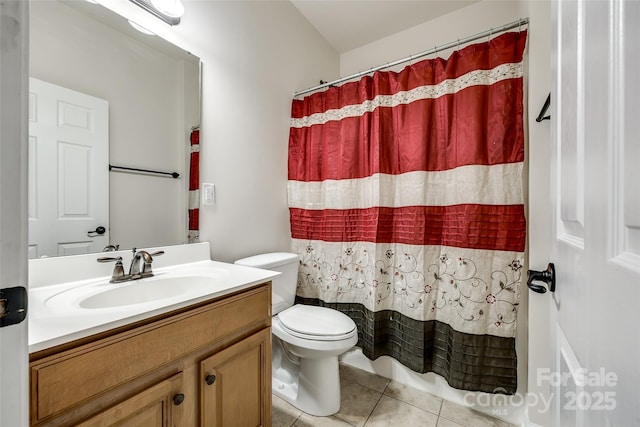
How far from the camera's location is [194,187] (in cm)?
133

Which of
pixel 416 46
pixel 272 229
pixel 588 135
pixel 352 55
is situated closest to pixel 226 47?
pixel 272 229

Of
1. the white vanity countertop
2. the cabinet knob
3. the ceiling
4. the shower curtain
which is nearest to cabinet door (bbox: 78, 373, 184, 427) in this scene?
the cabinet knob

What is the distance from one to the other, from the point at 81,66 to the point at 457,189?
70.2 inches

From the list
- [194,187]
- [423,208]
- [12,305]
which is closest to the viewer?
[12,305]

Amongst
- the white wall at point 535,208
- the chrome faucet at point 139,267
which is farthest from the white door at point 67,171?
the white wall at point 535,208

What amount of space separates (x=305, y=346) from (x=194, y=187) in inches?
39.6

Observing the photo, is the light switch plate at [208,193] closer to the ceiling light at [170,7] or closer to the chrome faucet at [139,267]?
the chrome faucet at [139,267]

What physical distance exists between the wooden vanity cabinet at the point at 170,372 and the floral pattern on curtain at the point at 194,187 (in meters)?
0.55

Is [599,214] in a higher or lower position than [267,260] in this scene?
higher

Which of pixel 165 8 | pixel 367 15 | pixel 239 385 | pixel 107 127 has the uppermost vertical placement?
pixel 367 15

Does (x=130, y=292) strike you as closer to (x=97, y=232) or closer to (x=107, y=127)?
(x=97, y=232)

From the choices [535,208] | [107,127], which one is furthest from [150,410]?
[535,208]

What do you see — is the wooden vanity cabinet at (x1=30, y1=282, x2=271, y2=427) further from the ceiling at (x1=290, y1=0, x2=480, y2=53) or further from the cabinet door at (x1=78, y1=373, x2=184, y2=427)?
the ceiling at (x1=290, y1=0, x2=480, y2=53)

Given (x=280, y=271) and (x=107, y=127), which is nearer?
(x=107, y=127)
